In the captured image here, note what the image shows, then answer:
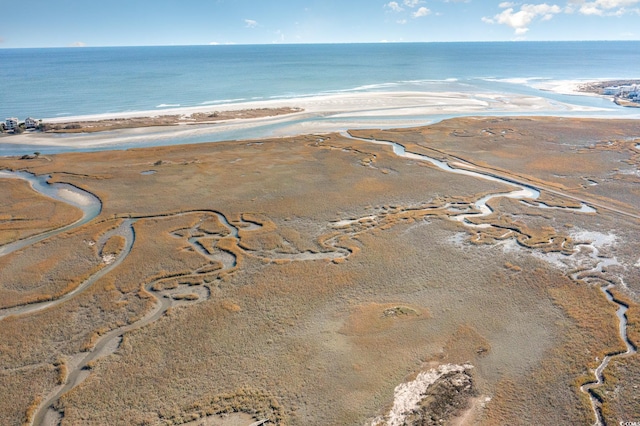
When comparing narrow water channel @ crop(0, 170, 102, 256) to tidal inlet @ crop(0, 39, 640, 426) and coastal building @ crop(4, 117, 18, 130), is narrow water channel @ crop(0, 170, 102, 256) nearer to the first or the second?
tidal inlet @ crop(0, 39, 640, 426)

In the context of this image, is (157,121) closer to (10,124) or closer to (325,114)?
(10,124)

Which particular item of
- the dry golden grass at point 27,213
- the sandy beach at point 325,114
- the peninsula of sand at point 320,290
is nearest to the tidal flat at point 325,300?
the peninsula of sand at point 320,290

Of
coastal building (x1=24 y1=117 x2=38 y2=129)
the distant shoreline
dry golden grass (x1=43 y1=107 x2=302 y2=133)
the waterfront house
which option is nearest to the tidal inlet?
the distant shoreline

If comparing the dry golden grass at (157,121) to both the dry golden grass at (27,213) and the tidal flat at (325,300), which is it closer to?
the tidal flat at (325,300)

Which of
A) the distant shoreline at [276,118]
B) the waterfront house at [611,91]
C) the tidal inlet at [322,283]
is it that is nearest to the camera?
the tidal inlet at [322,283]

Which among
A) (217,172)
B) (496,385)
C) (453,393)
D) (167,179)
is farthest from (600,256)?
(167,179)

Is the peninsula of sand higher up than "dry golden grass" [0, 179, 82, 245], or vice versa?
"dry golden grass" [0, 179, 82, 245]

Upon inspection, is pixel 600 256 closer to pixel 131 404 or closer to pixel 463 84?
pixel 131 404
